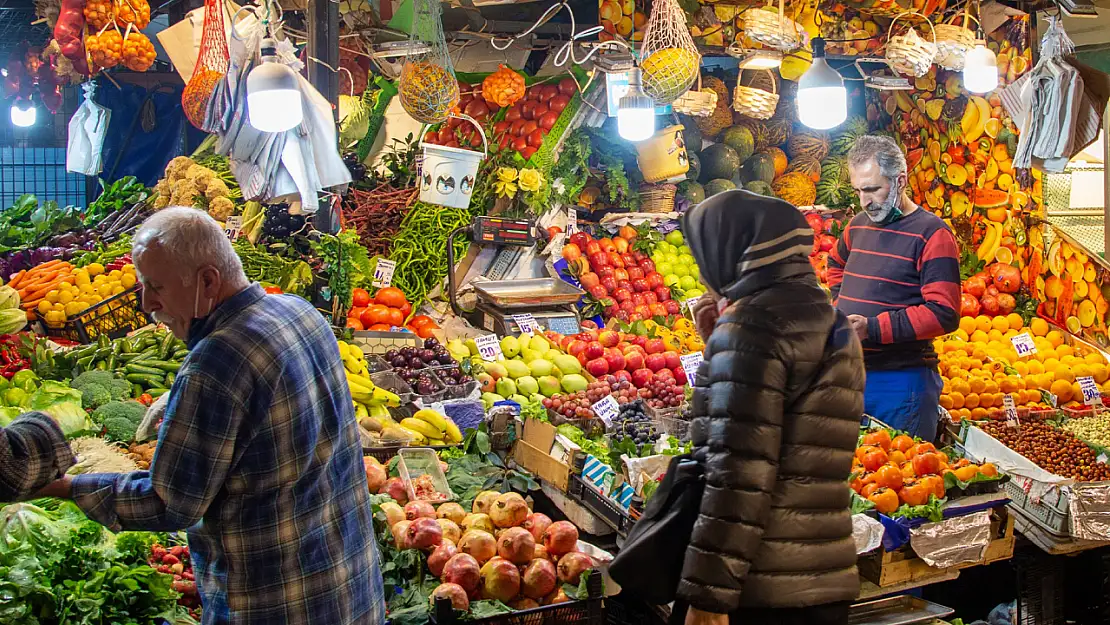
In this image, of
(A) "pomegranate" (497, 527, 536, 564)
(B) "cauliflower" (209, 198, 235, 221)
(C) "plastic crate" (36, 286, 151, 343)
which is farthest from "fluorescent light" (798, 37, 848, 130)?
(C) "plastic crate" (36, 286, 151, 343)

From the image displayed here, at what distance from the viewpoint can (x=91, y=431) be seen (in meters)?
3.77

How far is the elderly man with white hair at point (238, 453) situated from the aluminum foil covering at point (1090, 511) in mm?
3294

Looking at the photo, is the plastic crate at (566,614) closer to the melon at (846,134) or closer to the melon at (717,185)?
the melon at (717,185)

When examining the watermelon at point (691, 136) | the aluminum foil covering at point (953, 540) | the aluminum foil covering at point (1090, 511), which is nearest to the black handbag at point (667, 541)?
the aluminum foil covering at point (953, 540)

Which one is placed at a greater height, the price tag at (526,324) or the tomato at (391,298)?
the tomato at (391,298)

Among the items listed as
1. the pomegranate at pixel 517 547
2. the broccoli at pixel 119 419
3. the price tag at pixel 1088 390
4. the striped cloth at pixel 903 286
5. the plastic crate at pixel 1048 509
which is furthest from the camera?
the price tag at pixel 1088 390

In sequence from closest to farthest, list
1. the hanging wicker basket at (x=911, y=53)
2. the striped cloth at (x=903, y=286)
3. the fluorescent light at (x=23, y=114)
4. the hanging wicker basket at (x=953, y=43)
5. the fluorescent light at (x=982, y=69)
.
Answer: the striped cloth at (x=903, y=286)
the fluorescent light at (x=982, y=69)
the hanging wicker basket at (x=911, y=53)
the hanging wicker basket at (x=953, y=43)
the fluorescent light at (x=23, y=114)

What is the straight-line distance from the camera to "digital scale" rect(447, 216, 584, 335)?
20.8 feet

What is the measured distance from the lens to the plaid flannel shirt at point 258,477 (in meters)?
2.03

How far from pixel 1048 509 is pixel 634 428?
1.84 m

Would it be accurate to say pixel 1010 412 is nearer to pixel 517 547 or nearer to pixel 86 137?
pixel 517 547

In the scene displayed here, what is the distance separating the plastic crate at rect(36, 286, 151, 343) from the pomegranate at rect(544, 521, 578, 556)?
2.98 m

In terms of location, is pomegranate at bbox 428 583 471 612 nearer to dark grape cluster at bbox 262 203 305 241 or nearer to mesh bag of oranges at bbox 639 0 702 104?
dark grape cluster at bbox 262 203 305 241

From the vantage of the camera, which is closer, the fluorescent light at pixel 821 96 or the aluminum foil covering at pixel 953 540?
the aluminum foil covering at pixel 953 540
